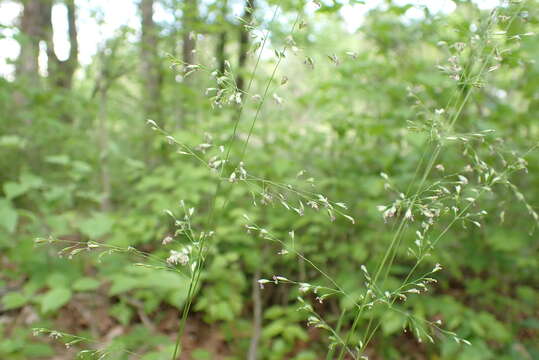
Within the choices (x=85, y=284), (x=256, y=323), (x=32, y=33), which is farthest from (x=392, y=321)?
(x=32, y=33)

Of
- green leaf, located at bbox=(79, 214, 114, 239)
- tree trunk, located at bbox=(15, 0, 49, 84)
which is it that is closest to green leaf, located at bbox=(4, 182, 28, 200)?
green leaf, located at bbox=(79, 214, 114, 239)

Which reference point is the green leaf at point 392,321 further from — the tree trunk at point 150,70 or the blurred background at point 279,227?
the tree trunk at point 150,70

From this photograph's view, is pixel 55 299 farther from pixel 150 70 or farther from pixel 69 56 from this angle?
pixel 69 56

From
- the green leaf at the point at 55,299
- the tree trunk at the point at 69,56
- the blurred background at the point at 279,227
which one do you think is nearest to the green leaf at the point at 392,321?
the blurred background at the point at 279,227

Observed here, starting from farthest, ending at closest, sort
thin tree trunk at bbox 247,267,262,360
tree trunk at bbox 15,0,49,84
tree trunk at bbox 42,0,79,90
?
tree trunk at bbox 42,0,79,90, tree trunk at bbox 15,0,49,84, thin tree trunk at bbox 247,267,262,360

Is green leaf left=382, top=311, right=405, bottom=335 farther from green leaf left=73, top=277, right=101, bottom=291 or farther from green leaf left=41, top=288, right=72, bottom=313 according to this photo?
green leaf left=41, top=288, right=72, bottom=313

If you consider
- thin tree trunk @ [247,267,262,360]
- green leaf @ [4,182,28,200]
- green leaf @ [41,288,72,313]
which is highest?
green leaf @ [4,182,28,200]
